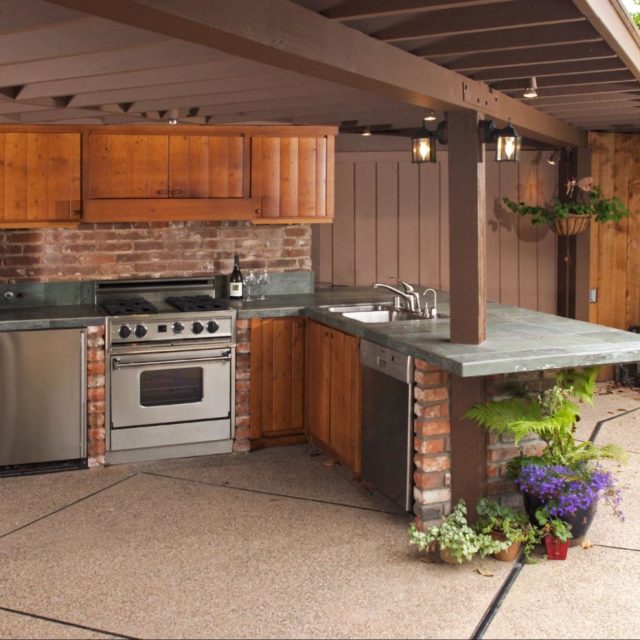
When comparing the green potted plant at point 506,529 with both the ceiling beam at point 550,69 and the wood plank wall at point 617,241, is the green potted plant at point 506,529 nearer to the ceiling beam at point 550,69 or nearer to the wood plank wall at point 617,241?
the ceiling beam at point 550,69

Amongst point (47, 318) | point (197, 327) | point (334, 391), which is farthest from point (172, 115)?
point (334, 391)

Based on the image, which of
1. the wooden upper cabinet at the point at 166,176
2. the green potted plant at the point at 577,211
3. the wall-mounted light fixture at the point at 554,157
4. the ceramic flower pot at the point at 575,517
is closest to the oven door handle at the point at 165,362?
the wooden upper cabinet at the point at 166,176

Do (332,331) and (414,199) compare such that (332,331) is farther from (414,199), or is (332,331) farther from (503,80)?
(414,199)

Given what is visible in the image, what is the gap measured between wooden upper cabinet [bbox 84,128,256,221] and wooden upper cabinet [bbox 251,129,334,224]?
0.09 m

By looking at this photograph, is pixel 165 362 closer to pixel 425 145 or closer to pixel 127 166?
pixel 127 166

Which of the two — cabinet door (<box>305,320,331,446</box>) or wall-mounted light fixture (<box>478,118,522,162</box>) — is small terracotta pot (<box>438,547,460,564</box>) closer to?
cabinet door (<box>305,320,331,446</box>)

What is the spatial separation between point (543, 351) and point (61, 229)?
3455mm

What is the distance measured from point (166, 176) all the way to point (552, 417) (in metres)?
3.14

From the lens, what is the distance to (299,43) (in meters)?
3.08

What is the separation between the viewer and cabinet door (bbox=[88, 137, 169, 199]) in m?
5.86

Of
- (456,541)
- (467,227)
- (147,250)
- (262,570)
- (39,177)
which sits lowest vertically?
(262,570)

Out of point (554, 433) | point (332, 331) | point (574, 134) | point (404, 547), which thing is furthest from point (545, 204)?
point (404, 547)

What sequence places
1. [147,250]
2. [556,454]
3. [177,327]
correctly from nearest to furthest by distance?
[556,454], [177,327], [147,250]

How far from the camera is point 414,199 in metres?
7.44
